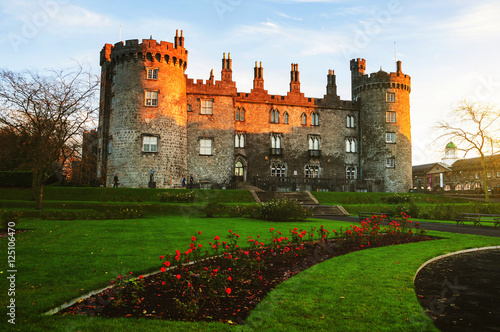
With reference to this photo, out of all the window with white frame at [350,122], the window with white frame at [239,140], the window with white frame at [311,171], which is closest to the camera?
the window with white frame at [239,140]

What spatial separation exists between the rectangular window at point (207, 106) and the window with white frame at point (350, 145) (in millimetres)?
18358

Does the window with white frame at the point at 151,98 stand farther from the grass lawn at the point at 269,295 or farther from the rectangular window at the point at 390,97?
the rectangular window at the point at 390,97

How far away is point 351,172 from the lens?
155 feet

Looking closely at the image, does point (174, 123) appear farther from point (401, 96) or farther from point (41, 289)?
point (41, 289)

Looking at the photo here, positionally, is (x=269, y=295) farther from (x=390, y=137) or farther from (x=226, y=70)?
(x=390, y=137)

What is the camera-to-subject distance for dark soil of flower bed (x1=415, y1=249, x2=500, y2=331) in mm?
5613

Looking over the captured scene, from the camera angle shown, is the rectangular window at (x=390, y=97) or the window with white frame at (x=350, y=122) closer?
the rectangular window at (x=390, y=97)

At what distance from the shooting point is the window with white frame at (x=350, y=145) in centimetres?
4757

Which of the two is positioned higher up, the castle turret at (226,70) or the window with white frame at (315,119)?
the castle turret at (226,70)

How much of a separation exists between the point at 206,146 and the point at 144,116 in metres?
7.99

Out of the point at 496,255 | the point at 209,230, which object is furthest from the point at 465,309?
the point at 209,230

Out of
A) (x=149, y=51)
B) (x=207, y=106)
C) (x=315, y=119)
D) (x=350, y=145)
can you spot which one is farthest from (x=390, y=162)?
(x=149, y=51)

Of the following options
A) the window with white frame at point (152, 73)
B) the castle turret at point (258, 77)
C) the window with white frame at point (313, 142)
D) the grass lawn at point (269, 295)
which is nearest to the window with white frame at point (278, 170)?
the window with white frame at point (313, 142)

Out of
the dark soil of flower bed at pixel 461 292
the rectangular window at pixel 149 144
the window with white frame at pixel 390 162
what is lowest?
the dark soil of flower bed at pixel 461 292
